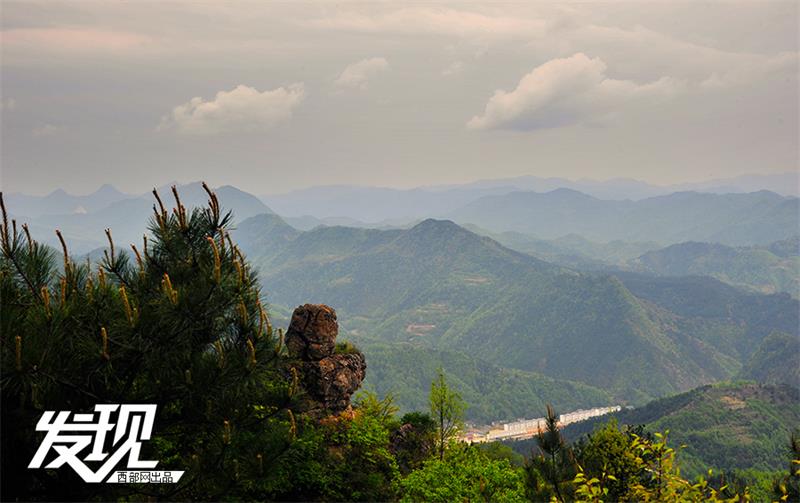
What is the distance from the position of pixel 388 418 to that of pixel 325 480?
22.6 ft

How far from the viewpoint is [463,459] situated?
64.6 feet

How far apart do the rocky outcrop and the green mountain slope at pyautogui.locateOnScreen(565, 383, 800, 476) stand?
98554 mm

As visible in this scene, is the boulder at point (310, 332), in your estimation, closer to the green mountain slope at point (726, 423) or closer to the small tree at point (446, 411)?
the small tree at point (446, 411)

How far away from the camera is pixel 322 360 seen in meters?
23.3

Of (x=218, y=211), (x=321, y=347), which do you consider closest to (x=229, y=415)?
(x=218, y=211)

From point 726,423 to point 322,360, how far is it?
A: 476 ft

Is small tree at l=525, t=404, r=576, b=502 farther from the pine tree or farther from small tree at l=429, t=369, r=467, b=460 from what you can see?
small tree at l=429, t=369, r=467, b=460

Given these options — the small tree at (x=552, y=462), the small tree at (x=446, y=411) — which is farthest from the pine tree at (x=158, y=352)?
the small tree at (x=446, y=411)

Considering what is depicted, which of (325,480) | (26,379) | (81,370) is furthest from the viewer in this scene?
(325,480)

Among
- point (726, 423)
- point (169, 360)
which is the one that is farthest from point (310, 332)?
point (726, 423)

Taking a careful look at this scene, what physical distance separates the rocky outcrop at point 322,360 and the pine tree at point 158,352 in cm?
1065

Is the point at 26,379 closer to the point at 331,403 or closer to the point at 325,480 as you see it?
the point at 325,480

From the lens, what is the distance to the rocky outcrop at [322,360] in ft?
74.1

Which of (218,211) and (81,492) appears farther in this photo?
(218,211)
